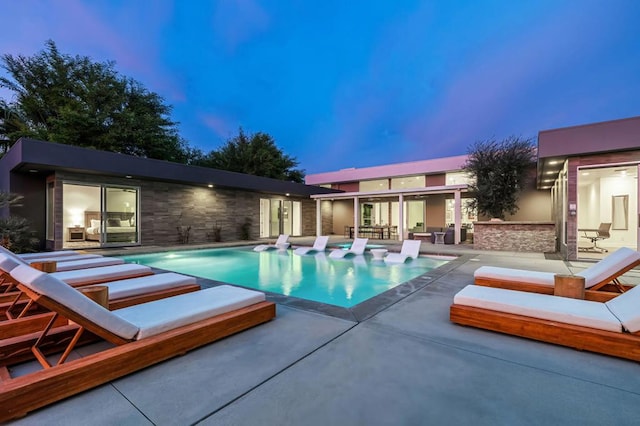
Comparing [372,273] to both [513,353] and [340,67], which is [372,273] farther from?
[340,67]

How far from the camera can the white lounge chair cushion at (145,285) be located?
11.3 feet

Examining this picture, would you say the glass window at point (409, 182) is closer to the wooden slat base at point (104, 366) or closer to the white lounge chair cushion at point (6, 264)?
the wooden slat base at point (104, 366)

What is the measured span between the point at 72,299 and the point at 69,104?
65.1 feet

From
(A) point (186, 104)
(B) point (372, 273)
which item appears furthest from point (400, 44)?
(A) point (186, 104)

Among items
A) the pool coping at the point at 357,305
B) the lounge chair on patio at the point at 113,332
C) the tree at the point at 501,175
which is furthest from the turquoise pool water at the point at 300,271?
the tree at the point at 501,175

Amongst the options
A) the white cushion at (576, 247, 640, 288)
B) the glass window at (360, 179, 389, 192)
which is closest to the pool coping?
the white cushion at (576, 247, 640, 288)

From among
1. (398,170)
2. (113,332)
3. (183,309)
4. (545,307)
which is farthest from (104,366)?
Answer: (398,170)

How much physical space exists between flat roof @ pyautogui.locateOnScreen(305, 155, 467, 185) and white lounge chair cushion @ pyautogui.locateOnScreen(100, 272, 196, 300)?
1448 cm

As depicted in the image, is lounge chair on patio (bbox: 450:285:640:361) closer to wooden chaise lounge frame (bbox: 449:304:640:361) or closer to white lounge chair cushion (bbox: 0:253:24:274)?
→ wooden chaise lounge frame (bbox: 449:304:640:361)

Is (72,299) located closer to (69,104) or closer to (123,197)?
(123,197)

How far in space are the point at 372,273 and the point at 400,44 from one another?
41.2 meters

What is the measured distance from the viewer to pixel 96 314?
2.15 meters

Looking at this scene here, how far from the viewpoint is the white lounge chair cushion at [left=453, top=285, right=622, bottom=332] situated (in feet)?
8.43

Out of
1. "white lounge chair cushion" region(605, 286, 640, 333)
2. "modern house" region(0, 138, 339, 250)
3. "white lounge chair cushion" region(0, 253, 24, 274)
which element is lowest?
"white lounge chair cushion" region(605, 286, 640, 333)
